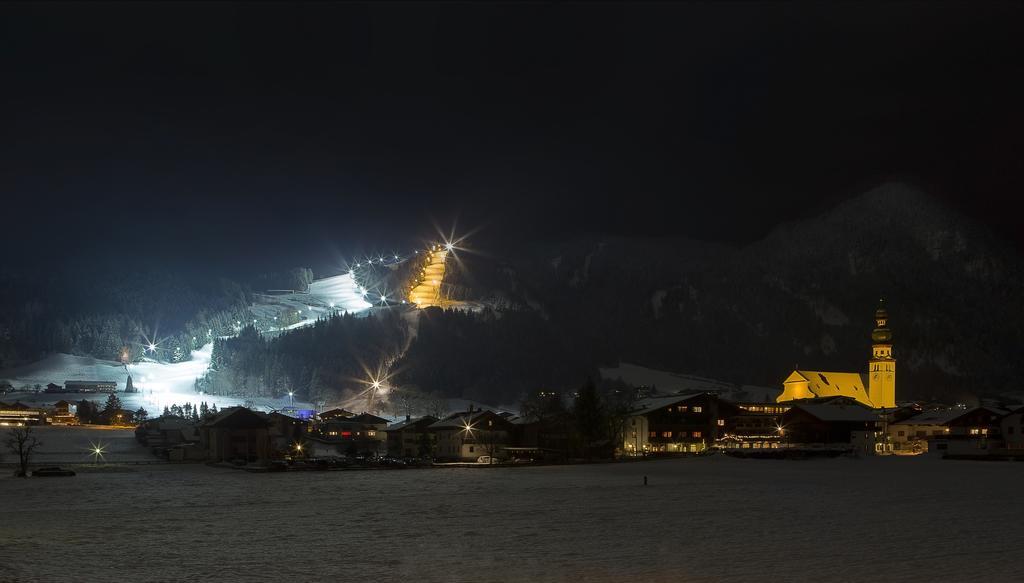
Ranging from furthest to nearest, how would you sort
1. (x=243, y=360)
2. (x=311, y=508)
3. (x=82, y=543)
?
(x=243, y=360) → (x=311, y=508) → (x=82, y=543)

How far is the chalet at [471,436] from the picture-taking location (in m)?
93.2

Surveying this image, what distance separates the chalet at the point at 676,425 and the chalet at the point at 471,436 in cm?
1518

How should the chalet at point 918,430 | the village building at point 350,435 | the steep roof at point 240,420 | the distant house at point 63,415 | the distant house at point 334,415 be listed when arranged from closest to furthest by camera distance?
the steep roof at point 240,420
the chalet at point 918,430
the village building at point 350,435
the distant house at point 63,415
the distant house at point 334,415

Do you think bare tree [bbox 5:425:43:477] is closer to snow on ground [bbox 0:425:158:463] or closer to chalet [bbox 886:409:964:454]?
snow on ground [bbox 0:425:158:463]

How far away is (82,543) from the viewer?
28422 mm

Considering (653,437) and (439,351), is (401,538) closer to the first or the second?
(653,437)

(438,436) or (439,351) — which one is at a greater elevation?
(439,351)

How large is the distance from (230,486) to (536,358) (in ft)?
461

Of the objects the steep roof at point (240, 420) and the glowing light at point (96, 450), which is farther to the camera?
the steep roof at point (240, 420)

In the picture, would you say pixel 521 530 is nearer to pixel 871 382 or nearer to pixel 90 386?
pixel 871 382

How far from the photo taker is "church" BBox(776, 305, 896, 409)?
159 meters

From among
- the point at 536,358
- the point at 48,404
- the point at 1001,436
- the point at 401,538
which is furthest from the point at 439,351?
the point at 401,538

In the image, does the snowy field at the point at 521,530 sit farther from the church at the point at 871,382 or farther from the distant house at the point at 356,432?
the church at the point at 871,382

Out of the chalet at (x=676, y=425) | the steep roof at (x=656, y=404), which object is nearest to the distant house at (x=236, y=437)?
the chalet at (x=676, y=425)
